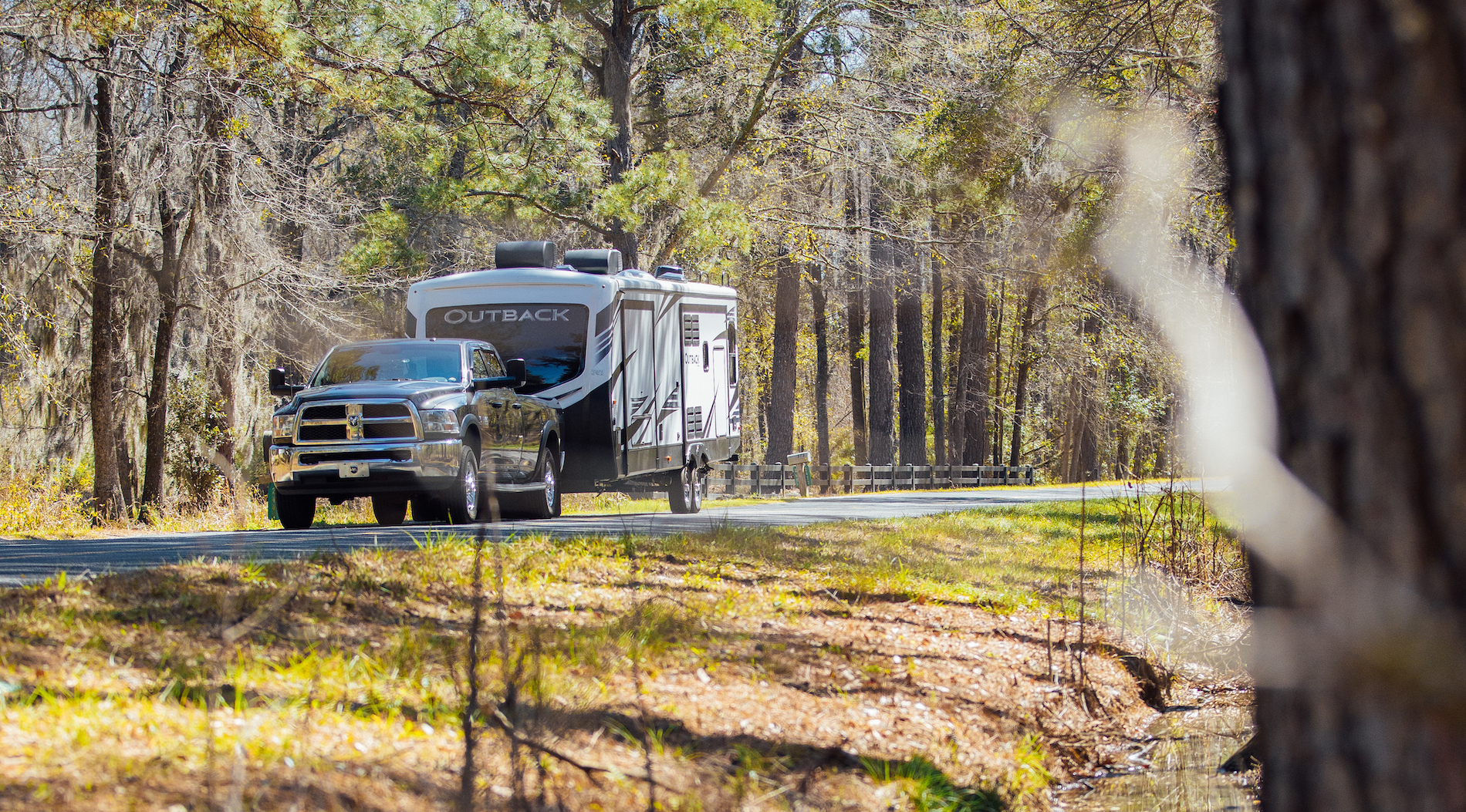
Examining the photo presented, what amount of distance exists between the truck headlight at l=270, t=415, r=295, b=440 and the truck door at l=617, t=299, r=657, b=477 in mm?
3998

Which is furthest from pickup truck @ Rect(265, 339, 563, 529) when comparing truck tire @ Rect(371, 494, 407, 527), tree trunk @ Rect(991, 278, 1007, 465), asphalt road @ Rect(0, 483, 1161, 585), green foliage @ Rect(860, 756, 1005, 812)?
tree trunk @ Rect(991, 278, 1007, 465)

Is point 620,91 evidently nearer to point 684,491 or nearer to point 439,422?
point 684,491

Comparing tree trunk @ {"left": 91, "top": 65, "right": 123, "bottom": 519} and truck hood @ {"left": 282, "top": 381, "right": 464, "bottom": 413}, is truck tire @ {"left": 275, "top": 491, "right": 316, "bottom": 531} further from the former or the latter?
tree trunk @ {"left": 91, "top": 65, "right": 123, "bottom": 519}

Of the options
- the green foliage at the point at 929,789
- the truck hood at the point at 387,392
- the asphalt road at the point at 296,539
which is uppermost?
the truck hood at the point at 387,392

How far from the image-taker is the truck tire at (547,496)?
14.9m

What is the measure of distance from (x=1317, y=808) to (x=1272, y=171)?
1.25 m

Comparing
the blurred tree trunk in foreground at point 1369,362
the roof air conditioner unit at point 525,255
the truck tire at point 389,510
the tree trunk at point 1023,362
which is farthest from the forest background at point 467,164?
the blurred tree trunk in foreground at point 1369,362

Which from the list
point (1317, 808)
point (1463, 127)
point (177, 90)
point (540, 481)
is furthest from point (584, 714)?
point (177, 90)

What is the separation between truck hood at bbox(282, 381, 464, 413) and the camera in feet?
41.0

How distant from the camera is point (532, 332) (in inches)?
605

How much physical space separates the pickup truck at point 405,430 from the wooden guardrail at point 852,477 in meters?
11.1

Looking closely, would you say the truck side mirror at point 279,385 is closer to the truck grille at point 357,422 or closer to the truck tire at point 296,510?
the truck grille at point 357,422

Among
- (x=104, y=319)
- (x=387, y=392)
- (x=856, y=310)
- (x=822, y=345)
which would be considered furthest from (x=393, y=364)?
(x=822, y=345)

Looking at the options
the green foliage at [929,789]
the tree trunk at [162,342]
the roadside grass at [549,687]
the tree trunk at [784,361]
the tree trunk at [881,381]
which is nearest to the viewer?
the roadside grass at [549,687]
